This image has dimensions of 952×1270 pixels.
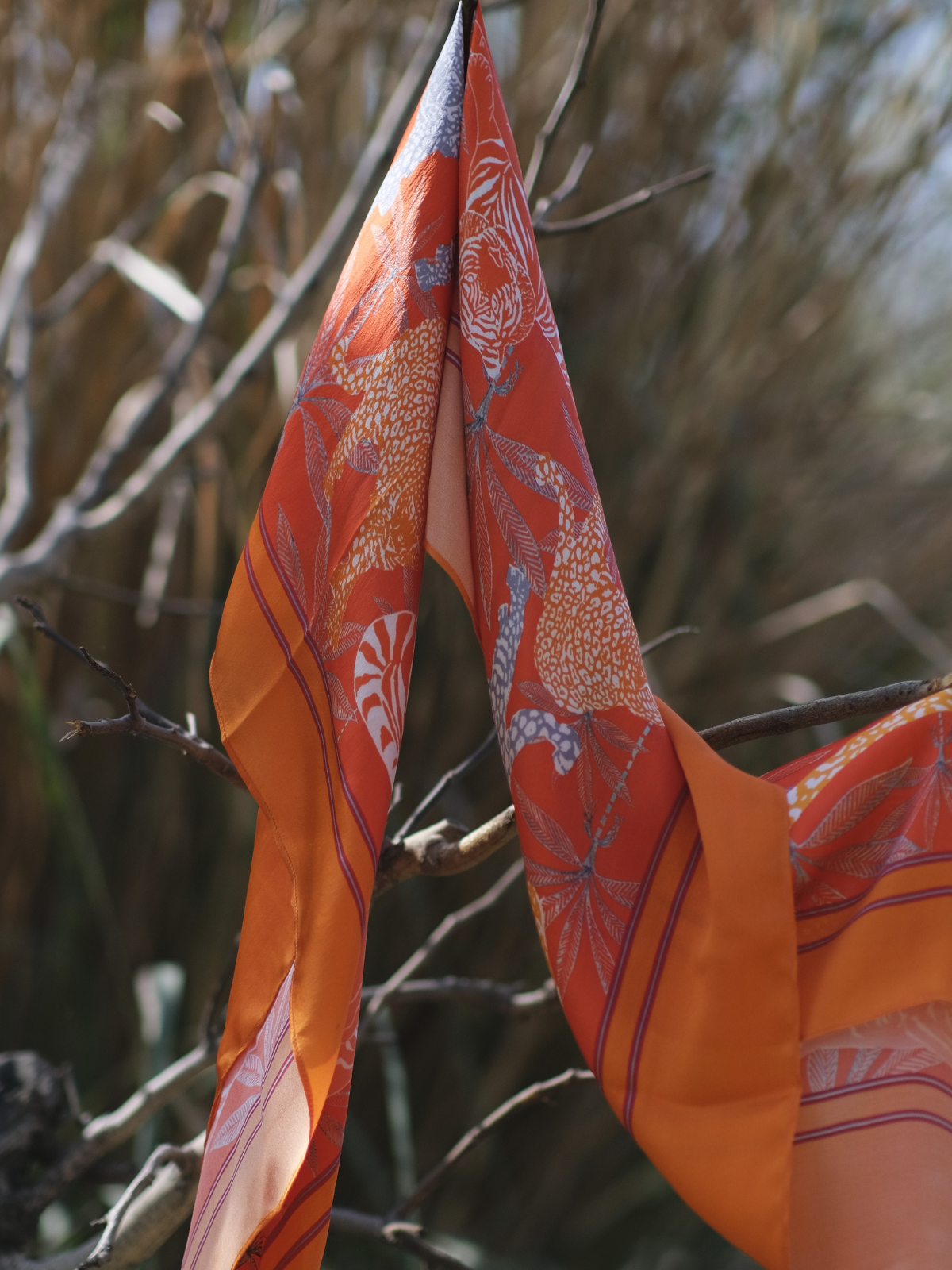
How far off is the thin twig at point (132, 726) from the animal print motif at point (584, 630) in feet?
0.25

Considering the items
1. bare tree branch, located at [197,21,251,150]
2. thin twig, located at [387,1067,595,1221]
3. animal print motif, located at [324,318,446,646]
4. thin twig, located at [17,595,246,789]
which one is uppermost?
bare tree branch, located at [197,21,251,150]

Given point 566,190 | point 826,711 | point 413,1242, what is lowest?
point 413,1242

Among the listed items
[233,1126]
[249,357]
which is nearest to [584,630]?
[233,1126]

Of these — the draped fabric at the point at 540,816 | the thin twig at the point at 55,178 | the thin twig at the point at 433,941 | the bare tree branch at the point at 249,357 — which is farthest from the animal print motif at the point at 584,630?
the thin twig at the point at 55,178

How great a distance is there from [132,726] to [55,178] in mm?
449

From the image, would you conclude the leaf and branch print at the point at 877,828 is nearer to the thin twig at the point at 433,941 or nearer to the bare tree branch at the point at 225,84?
the thin twig at the point at 433,941

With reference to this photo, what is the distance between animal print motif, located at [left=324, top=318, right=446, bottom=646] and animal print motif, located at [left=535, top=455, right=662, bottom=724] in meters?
0.03

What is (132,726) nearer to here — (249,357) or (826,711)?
(826,711)

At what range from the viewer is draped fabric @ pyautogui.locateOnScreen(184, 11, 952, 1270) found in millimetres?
178

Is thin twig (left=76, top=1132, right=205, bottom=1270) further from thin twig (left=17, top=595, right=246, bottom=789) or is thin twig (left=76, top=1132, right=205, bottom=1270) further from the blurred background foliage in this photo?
the blurred background foliage

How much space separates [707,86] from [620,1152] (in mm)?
688

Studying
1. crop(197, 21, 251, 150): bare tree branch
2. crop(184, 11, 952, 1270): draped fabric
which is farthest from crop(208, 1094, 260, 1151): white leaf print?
crop(197, 21, 251, 150): bare tree branch

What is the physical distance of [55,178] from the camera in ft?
1.69

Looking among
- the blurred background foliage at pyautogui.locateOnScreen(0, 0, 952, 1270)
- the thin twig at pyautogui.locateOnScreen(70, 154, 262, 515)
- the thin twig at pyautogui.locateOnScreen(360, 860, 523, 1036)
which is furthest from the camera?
the blurred background foliage at pyautogui.locateOnScreen(0, 0, 952, 1270)
